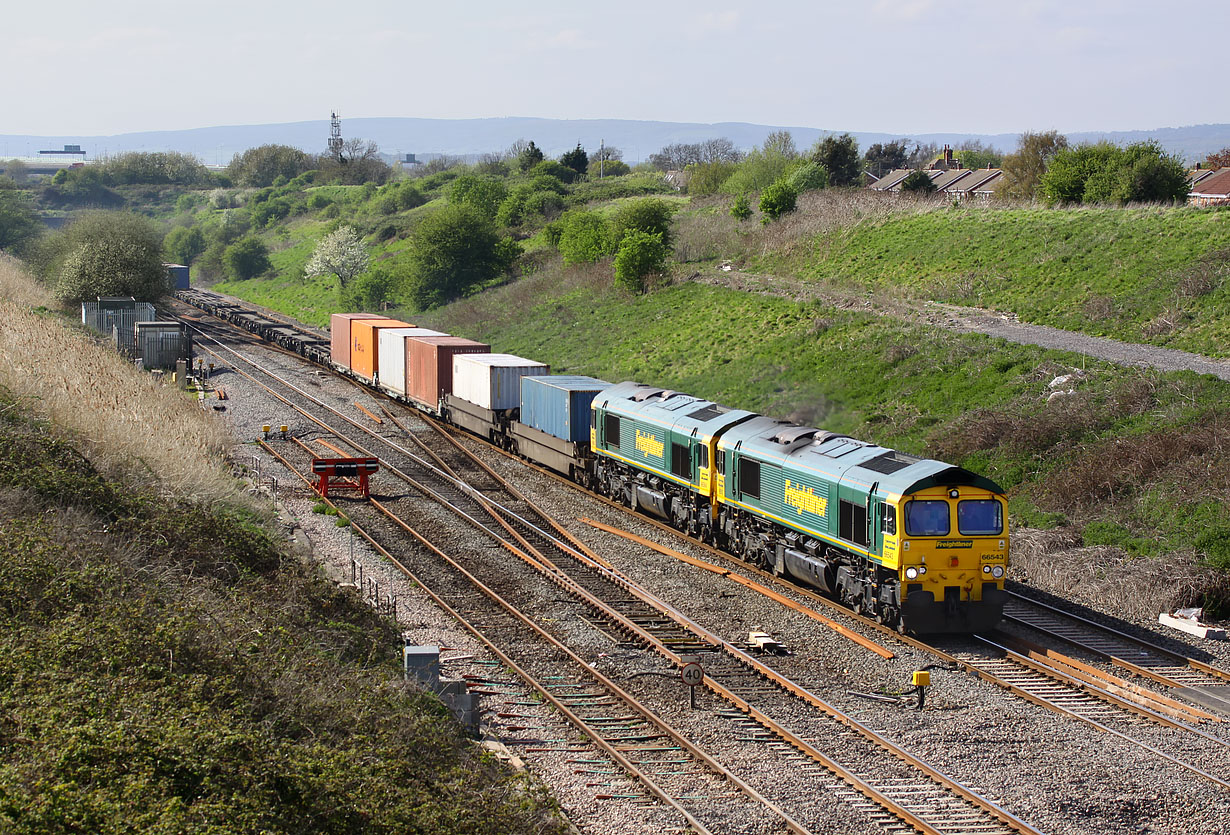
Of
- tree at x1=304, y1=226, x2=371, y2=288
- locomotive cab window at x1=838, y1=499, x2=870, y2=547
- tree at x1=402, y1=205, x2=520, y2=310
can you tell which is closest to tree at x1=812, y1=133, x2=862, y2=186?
tree at x1=402, y1=205, x2=520, y2=310

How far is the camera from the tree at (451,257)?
72125mm

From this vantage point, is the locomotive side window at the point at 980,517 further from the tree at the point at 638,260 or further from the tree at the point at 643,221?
the tree at the point at 643,221

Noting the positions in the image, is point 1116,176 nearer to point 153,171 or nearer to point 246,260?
point 246,260

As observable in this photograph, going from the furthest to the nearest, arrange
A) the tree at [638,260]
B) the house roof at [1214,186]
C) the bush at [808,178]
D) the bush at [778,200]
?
the house roof at [1214,186] → the bush at [808,178] → the bush at [778,200] → the tree at [638,260]

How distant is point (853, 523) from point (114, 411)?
17.4 metres

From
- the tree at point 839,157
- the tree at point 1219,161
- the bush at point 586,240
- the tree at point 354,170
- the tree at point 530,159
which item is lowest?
the bush at point 586,240

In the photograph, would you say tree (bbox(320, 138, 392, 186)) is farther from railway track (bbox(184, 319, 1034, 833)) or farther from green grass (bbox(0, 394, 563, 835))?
green grass (bbox(0, 394, 563, 835))

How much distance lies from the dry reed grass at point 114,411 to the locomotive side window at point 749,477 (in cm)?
1111

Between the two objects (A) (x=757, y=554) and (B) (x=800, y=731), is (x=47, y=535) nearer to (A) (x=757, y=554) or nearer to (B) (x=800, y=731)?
(B) (x=800, y=731)

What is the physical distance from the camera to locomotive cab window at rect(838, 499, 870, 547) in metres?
19.6

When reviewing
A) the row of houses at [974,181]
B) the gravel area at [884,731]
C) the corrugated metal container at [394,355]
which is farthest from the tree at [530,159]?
the gravel area at [884,731]

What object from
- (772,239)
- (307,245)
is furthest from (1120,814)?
(307,245)

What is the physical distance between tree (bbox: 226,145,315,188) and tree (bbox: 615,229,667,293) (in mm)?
111537

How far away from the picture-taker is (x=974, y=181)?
87.0 m
